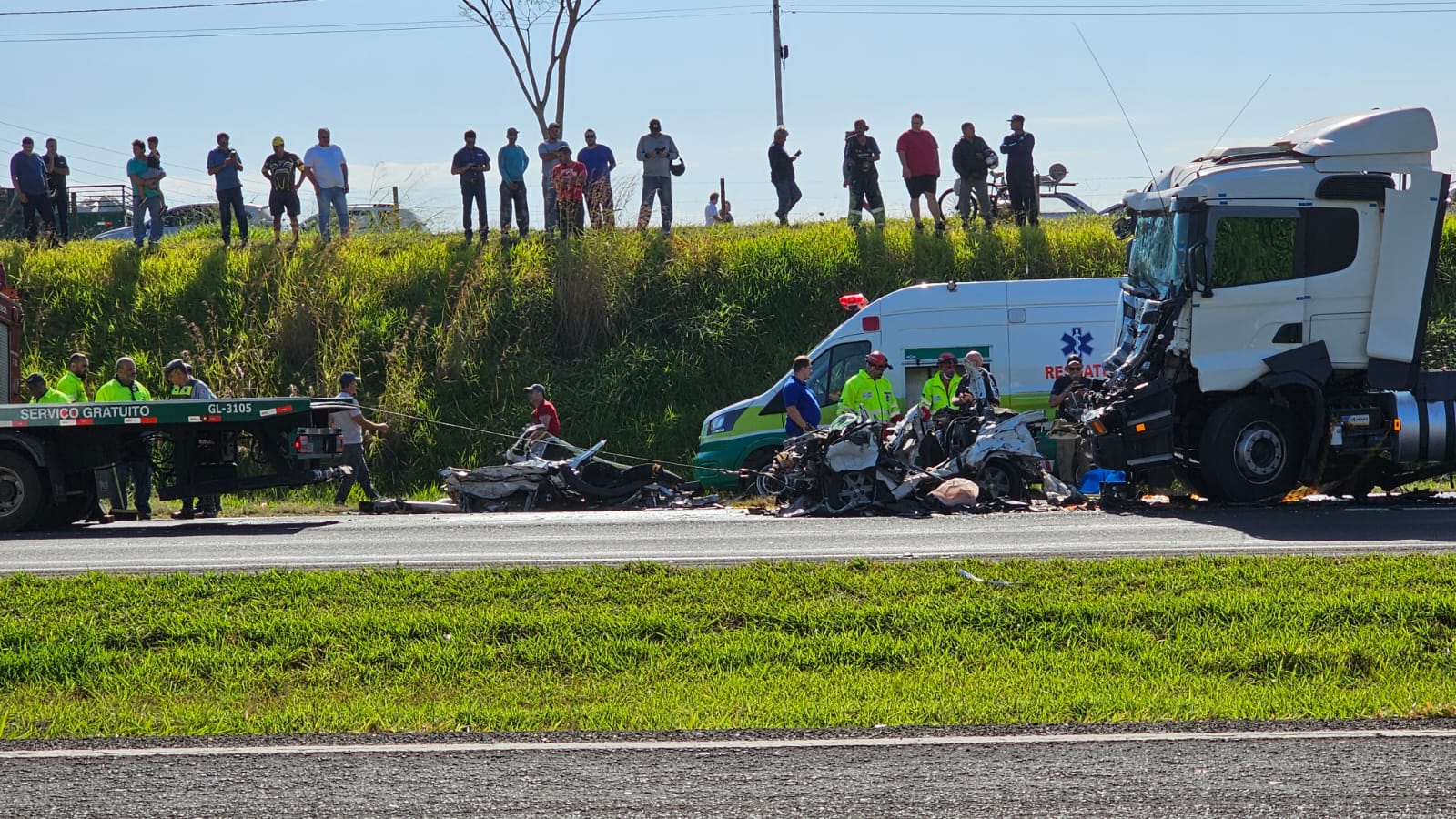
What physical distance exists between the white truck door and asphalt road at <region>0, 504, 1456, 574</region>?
1.37 meters

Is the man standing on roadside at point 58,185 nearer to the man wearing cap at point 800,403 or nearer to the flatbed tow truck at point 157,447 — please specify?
the flatbed tow truck at point 157,447

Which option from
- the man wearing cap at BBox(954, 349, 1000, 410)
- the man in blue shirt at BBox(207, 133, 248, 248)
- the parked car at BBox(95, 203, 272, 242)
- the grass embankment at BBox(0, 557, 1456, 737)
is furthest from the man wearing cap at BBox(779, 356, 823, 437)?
the parked car at BBox(95, 203, 272, 242)

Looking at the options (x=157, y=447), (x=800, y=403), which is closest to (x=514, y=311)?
(x=800, y=403)

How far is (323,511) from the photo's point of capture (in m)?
16.8

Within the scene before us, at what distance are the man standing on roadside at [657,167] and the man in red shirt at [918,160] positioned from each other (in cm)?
364

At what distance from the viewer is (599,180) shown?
24094 millimetres

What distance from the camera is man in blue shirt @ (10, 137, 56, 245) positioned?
24.6 metres

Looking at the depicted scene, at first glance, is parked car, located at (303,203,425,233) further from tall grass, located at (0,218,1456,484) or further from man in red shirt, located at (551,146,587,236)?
man in red shirt, located at (551,146,587,236)

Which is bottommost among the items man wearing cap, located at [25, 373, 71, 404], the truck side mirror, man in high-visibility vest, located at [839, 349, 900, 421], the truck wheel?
the truck wheel

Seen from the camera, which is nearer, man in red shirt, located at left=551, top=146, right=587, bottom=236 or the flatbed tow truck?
the flatbed tow truck

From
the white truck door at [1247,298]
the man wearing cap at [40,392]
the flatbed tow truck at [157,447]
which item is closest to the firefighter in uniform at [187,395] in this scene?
the flatbed tow truck at [157,447]

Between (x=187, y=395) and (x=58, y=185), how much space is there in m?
11.6

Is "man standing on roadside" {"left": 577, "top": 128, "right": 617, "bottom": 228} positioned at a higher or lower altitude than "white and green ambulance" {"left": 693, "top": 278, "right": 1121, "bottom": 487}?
higher

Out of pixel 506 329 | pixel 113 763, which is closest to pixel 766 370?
pixel 506 329
